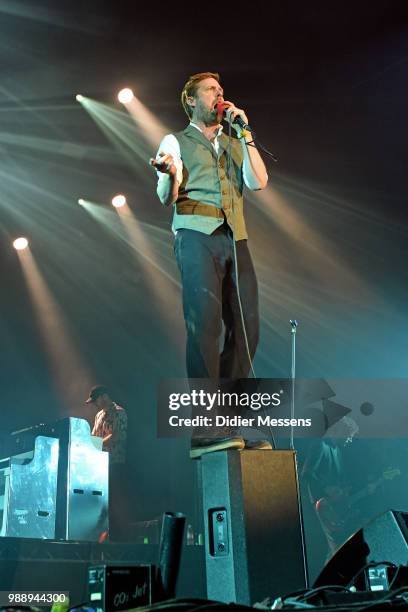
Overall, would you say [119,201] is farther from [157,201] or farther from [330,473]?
[330,473]

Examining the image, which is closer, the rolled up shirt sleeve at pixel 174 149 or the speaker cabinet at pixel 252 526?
the speaker cabinet at pixel 252 526

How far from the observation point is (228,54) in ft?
14.7

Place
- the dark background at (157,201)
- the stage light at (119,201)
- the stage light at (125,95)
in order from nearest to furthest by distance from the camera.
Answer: the dark background at (157,201) < the stage light at (125,95) < the stage light at (119,201)

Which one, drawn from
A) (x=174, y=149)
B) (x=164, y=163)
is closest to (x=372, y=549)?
(x=164, y=163)

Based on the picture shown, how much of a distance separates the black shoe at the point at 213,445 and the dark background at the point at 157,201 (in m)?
3.21

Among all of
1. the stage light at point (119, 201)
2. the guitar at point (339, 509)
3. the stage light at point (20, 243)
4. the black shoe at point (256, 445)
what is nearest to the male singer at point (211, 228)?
the black shoe at point (256, 445)

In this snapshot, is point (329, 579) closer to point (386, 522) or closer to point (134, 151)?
point (386, 522)

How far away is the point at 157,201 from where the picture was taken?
6.37 meters

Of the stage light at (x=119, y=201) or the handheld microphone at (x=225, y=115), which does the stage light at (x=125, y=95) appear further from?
the handheld microphone at (x=225, y=115)

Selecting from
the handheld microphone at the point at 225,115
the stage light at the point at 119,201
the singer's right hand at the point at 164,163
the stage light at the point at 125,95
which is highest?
the stage light at the point at 125,95

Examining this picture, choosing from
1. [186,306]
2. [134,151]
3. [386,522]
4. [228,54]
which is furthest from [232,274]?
[134,151]

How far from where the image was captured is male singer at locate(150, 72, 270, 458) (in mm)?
2146

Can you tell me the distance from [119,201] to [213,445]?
4.90 metres

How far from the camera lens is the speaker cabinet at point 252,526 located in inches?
62.2
